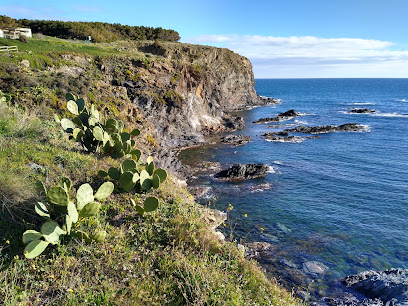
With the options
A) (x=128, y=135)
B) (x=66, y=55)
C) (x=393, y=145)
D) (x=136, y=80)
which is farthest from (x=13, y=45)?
(x=393, y=145)

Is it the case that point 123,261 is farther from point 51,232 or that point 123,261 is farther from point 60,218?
point 60,218

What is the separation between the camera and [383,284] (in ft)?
44.0

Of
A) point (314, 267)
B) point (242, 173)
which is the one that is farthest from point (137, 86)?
point (314, 267)

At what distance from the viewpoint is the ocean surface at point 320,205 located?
1596cm

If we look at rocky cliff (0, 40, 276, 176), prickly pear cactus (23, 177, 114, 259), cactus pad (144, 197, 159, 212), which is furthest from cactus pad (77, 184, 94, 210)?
rocky cliff (0, 40, 276, 176)

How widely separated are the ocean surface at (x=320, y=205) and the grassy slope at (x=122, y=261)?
8.37 metres

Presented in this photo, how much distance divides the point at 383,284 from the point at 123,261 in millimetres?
12986

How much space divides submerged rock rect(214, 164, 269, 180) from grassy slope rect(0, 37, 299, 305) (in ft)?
67.3

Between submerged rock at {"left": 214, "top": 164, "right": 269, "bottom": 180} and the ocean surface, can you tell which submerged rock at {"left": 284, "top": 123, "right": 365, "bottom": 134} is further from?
submerged rock at {"left": 214, "top": 164, "right": 269, "bottom": 180}

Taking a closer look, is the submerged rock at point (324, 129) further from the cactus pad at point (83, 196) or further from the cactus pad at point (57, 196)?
the cactus pad at point (57, 196)

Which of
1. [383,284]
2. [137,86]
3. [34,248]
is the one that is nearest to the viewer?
[34,248]

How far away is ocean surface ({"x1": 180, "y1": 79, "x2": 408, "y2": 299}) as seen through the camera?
15961mm

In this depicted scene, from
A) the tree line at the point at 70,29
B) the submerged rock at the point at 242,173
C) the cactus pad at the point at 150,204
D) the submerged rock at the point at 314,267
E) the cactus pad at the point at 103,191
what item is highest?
the tree line at the point at 70,29

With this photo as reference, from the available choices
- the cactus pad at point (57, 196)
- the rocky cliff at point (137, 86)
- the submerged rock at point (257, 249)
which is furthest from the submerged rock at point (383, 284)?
the rocky cliff at point (137, 86)
